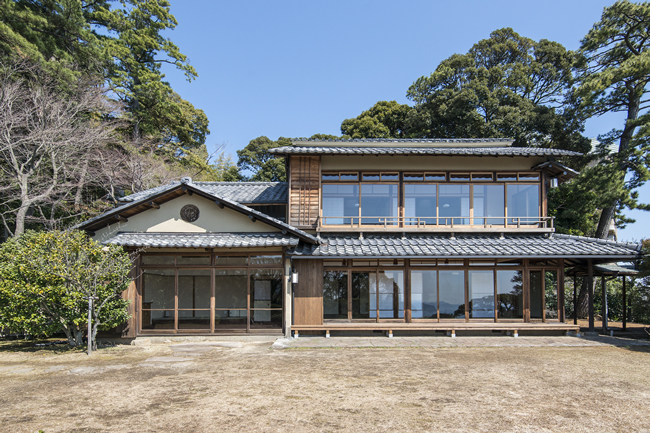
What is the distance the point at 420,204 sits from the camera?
46.7ft

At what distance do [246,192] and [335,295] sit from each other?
594 cm

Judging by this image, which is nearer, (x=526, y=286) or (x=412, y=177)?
(x=526, y=286)

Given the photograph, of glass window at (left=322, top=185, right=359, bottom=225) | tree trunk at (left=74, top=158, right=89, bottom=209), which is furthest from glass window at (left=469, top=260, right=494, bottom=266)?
tree trunk at (left=74, top=158, right=89, bottom=209)

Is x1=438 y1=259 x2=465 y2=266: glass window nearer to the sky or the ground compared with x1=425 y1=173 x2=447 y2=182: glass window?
nearer to the ground

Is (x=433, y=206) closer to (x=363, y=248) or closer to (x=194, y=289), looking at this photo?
(x=363, y=248)

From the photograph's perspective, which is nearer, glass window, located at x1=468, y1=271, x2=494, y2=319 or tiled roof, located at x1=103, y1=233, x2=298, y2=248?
tiled roof, located at x1=103, y1=233, x2=298, y2=248

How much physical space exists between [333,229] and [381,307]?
3142 millimetres

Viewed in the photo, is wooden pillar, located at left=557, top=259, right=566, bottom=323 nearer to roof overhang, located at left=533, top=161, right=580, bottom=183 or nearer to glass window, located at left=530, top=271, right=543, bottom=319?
glass window, located at left=530, top=271, right=543, bottom=319

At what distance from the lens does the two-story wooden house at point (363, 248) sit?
41.0 feet

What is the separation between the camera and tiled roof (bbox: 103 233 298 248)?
11.7 metres

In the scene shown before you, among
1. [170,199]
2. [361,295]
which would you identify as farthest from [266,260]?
[170,199]

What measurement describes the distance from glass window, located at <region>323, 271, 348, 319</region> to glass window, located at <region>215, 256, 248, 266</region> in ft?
9.00

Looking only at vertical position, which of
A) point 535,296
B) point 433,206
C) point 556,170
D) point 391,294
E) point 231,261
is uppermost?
point 556,170

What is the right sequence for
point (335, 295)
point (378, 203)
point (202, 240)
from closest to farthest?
point (202, 240)
point (335, 295)
point (378, 203)
